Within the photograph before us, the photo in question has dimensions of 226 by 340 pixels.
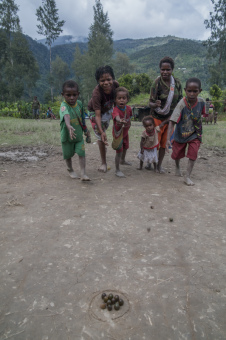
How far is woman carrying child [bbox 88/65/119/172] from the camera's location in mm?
3566

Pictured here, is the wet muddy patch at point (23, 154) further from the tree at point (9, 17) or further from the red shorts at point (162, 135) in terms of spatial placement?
the tree at point (9, 17)

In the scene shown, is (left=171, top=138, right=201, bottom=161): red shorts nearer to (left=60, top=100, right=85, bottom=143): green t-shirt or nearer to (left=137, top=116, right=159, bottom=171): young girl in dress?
(left=137, top=116, right=159, bottom=171): young girl in dress

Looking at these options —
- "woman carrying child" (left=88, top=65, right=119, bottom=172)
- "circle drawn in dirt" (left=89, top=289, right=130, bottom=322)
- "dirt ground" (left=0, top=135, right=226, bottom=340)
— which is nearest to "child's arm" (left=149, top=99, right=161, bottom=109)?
"woman carrying child" (left=88, top=65, right=119, bottom=172)

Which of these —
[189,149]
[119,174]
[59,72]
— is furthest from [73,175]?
[59,72]

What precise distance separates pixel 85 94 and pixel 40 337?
3782 cm

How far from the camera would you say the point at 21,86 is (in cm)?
3425

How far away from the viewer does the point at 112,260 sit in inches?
73.1

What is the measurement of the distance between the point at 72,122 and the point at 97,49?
1365 inches

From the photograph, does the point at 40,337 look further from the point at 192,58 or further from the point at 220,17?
the point at 192,58

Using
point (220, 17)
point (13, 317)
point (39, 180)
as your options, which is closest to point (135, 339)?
point (13, 317)

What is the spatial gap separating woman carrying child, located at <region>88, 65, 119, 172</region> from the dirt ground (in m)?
0.92

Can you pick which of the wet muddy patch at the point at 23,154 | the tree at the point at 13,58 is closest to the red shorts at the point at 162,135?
the wet muddy patch at the point at 23,154

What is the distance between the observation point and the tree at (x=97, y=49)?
112 feet

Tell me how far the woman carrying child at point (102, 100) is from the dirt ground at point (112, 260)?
0.92 meters
